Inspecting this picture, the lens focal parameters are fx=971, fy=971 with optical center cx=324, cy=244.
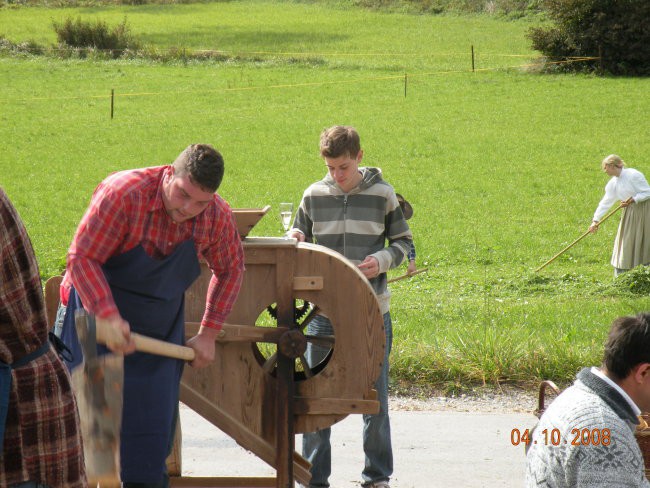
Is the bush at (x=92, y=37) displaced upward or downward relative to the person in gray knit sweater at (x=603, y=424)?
upward

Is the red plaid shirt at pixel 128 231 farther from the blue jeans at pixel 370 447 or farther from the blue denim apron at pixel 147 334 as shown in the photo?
the blue jeans at pixel 370 447

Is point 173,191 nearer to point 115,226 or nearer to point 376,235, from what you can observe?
A: point 115,226

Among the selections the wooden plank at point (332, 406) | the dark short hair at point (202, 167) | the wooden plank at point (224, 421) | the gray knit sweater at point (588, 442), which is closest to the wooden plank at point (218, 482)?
the wooden plank at point (224, 421)

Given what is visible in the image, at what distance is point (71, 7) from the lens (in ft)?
175

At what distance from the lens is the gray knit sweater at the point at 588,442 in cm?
275

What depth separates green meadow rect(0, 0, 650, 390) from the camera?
866 cm

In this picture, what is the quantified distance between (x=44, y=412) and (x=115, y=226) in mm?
1048

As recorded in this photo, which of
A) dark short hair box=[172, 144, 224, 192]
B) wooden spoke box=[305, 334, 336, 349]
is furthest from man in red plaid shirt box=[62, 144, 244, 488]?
wooden spoke box=[305, 334, 336, 349]

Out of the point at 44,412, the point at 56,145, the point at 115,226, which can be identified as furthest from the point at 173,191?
the point at 56,145

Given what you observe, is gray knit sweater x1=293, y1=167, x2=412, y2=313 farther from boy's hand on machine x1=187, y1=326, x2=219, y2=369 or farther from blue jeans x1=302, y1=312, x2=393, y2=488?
boy's hand on machine x1=187, y1=326, x2=219, y2=369

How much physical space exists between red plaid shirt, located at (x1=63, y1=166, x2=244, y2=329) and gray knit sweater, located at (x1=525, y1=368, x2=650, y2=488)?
1.43 meters

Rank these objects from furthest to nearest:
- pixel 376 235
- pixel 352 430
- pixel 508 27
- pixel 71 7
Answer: pixel 71 7 < pixel 508 27 < pixel 352 430 < pixel 376 235

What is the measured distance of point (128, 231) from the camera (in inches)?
138

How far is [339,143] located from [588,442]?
2.06m
